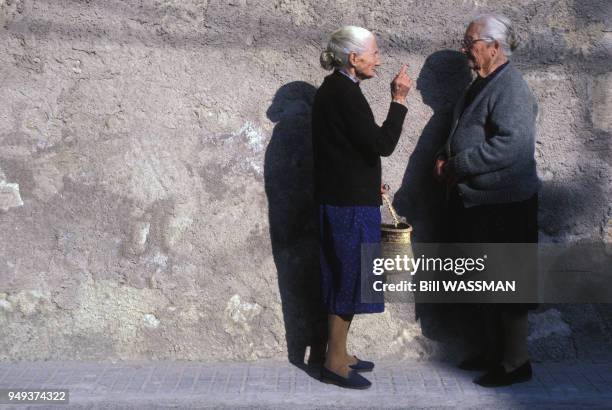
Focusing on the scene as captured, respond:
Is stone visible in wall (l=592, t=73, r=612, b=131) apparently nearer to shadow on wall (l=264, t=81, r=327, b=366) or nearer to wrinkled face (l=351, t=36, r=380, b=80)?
wrinkled face (l=351, t=36, r=380, b=80)

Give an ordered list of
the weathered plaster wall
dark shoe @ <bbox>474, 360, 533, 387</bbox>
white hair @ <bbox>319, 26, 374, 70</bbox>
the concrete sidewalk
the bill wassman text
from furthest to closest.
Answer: the weathered plaster wall, the bill wassman text, dark shoe @ <bbox>474, 360, 533, 387</bbox>, white hair @ <bbox>319, 26, 374, 70</bbox>, the concrete sidewalk

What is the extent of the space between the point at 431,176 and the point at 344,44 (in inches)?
33.6

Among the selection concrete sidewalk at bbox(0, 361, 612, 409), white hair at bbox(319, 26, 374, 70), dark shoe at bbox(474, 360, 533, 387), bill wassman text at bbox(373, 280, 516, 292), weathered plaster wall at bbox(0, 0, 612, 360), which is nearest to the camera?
concrete sidewalk at bbox(0, 361, 612, 409)

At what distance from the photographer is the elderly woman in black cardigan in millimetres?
4430

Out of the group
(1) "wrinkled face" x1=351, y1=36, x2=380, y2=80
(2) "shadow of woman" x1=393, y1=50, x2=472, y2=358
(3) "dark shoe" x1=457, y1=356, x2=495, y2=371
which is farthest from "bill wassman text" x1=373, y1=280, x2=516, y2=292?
(1) "wrinkled face" x1=351, y1=36, x2=380, y2=80

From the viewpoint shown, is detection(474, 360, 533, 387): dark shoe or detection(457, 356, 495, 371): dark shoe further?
detection(457, 356, 495, 371): dark shoe

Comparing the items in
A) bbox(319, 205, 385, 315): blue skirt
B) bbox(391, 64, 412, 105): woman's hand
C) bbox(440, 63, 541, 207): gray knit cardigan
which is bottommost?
bbox(319, 205, 385, 315): blue skirt

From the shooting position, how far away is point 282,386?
455cm

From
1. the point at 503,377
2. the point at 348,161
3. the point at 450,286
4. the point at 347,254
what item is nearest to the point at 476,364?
the point at 503,377

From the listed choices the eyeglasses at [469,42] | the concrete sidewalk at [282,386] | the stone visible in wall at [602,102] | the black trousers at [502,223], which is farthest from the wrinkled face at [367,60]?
the concrete sidewalk at [282,386]

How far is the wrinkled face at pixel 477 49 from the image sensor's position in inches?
179

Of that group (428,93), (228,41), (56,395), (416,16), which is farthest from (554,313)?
(56,395)

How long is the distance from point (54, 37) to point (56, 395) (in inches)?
68.0

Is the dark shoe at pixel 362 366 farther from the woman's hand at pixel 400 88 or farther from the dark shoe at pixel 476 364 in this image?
the woman's hand at pixel 400 88
